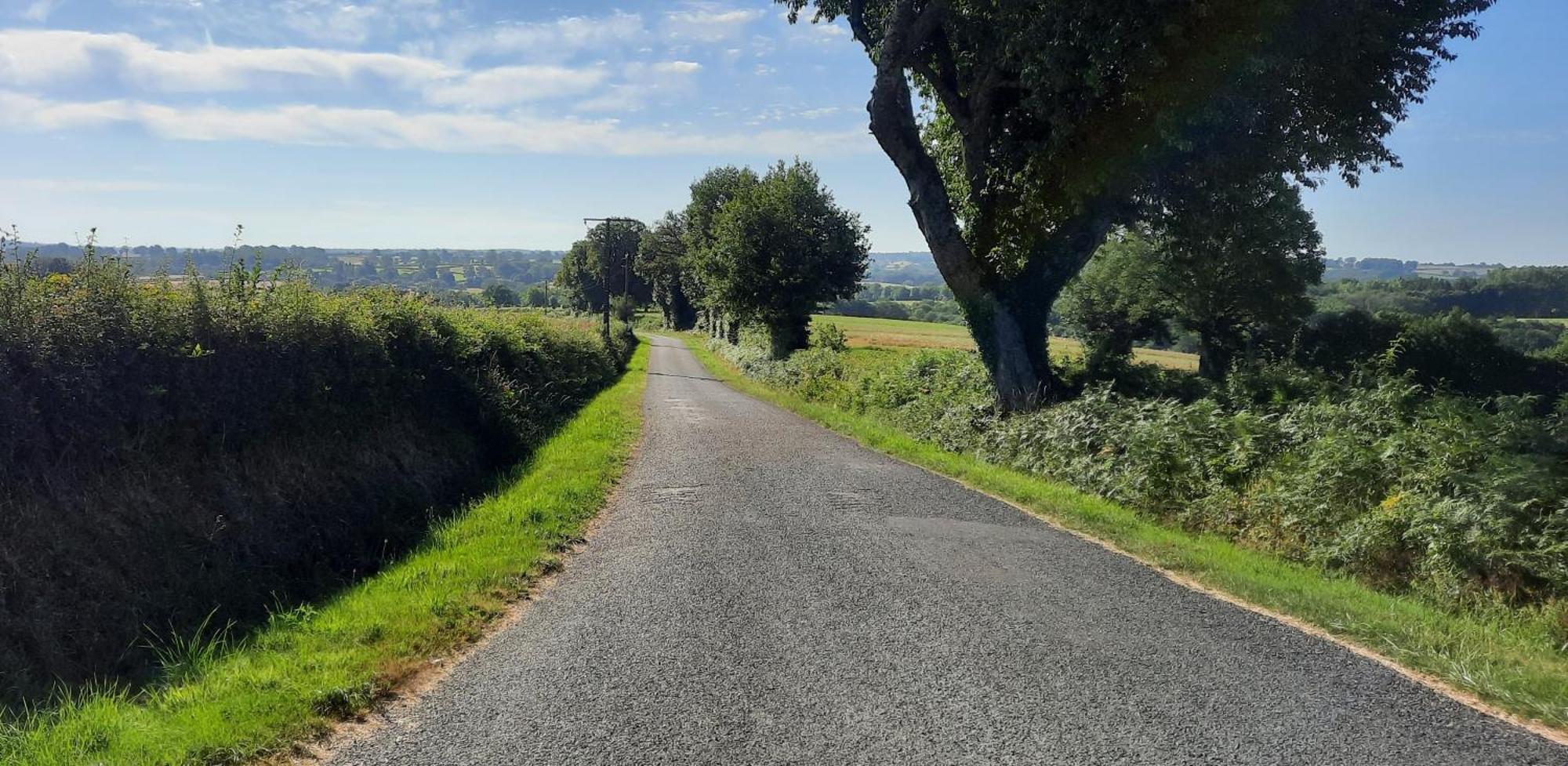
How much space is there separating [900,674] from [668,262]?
73830 millimetres

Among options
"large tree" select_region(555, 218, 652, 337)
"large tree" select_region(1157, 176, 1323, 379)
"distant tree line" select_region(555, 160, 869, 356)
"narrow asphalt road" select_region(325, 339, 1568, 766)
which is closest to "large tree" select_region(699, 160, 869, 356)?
"distant tree line" select_region(555, 160, 869, 356)

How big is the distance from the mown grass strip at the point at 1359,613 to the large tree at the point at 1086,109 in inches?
230

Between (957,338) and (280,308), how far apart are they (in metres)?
Answer: 62.0

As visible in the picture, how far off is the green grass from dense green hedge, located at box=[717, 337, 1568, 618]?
272 inches

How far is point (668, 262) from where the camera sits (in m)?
76.8

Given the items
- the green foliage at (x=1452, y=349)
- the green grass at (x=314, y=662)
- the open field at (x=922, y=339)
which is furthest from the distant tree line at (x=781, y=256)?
the green grass at (x=314, y=662)

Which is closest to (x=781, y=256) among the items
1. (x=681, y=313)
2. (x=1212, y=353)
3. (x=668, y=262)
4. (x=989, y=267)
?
(x=1212, y=353)

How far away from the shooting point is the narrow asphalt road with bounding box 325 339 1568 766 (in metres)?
4.00

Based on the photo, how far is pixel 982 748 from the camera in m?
3.96

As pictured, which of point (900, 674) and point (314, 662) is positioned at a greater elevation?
point (900, 674)

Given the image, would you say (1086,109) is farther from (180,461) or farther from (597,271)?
(597,271)

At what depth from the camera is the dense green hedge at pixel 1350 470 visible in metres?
6.61

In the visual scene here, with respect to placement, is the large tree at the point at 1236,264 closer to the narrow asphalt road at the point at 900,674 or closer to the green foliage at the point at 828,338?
the narrow asphalt road at the point at 900,674

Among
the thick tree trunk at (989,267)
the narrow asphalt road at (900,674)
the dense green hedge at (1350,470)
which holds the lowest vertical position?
the narrow asphalt road at (900,674)
